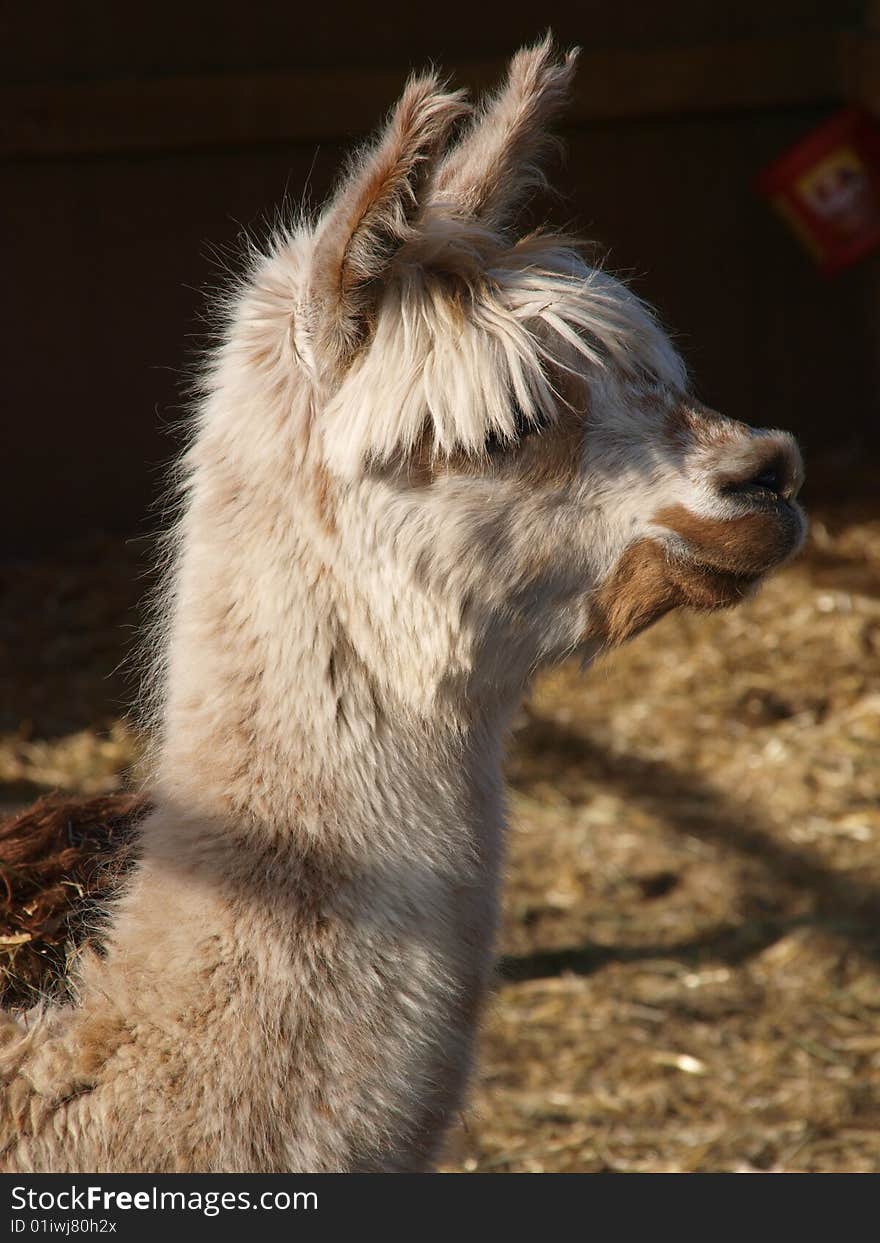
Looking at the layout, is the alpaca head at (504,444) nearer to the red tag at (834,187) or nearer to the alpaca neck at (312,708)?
the alpaca neck at (312,708)

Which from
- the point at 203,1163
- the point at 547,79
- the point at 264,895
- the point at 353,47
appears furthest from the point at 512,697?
the point at 353,47

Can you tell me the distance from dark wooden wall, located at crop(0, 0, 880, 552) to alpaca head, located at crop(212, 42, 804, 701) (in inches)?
147

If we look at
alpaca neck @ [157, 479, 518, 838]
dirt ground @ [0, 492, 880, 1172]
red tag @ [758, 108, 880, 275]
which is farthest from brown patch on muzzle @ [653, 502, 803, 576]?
red tag @ [758, 108, 880, 275]

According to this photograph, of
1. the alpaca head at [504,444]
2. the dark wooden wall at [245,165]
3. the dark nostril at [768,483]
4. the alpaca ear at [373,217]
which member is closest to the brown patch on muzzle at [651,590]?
the alpaca head at [504,444]

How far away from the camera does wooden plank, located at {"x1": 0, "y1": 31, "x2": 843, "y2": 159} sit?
5664 mm

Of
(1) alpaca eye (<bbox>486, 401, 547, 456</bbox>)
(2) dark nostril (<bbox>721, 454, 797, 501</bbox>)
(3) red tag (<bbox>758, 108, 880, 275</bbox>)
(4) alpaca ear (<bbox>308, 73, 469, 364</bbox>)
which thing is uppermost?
(3) red tag (<bbox>758, 108, 880, 275</bbox>)

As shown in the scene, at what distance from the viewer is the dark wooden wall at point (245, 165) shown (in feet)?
→ 18.8

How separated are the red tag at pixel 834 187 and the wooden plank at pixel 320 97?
242mm

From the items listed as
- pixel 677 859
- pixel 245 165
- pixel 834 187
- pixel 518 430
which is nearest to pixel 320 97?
pixel 245 165

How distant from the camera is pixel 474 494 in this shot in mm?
1856

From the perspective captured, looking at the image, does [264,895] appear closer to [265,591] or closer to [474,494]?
[265,591]

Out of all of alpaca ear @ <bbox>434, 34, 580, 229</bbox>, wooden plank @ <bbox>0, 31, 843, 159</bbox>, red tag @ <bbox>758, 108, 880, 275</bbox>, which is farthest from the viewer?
red tag @ <bbox>758, 108, 880, 275</bbox>

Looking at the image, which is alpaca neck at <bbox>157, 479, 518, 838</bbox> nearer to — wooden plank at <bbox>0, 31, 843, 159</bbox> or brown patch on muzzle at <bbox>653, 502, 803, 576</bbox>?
brown patch on muzzle at <bbox>653, 502, 803, 576</bbox>
